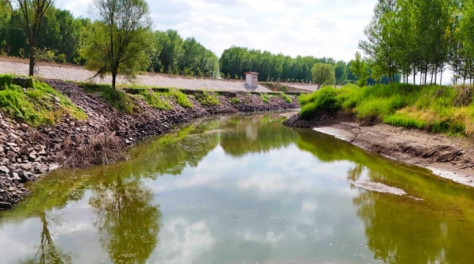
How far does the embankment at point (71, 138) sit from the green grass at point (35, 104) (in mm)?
422

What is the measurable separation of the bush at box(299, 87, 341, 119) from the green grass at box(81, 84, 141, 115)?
17.1 meters

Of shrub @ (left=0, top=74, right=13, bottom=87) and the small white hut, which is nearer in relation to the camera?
shrub @ (left=0, top=74, right=13, bottom=87)

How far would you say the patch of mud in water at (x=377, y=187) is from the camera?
14.1 meters

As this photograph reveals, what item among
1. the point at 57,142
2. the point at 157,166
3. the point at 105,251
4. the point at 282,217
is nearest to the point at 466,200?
the point at 282,217

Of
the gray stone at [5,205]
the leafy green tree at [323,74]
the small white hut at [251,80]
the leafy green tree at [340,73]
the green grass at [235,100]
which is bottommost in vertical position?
the gray stone at [5,205]

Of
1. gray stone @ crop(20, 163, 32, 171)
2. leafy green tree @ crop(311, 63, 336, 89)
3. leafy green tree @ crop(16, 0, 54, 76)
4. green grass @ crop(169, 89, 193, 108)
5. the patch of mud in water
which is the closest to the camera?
the patch of mud in water

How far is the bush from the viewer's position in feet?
119

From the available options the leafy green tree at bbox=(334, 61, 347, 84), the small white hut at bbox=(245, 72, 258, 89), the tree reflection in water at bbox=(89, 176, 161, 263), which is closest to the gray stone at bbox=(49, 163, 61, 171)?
the tree reflection in water at bbox=(89, 176, 161, 263)

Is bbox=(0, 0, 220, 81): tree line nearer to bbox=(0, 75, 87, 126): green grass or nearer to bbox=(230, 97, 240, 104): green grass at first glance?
bbox=(0, 75, 87, 126): green grass

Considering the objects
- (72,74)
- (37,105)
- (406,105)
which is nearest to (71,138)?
(37,105)

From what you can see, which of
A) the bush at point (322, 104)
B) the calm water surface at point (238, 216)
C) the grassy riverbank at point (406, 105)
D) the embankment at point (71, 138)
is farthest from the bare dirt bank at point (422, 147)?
the embankment at point (71, 138)

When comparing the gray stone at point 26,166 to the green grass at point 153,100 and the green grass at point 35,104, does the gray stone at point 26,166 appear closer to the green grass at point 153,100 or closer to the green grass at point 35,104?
the green grass at point 35,104

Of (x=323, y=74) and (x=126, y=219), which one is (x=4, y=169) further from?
(x=323, y=74)

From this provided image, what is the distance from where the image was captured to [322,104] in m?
36.9
